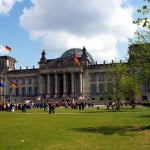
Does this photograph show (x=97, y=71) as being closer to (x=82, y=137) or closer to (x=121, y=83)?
(x=121, y=83)

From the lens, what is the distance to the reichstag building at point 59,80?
453 ft

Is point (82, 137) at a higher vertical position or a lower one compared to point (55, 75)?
lower

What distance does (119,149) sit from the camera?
688 inches

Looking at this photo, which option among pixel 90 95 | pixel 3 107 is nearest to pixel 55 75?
pixel 90 95

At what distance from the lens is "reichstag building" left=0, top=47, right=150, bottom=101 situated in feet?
453

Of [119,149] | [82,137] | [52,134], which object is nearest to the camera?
[119,149]

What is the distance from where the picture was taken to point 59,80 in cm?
14412

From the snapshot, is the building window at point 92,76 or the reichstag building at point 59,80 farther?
the building window at point 92,76

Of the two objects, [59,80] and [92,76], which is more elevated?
→ [92,76]

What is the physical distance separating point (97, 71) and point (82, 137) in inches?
4606

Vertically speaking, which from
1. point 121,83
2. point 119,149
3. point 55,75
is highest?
point 55,75

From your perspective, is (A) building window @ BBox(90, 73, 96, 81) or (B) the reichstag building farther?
(A) building window @ BBox(90, 73, 96, 81)

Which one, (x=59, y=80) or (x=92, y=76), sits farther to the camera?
(x=59, y=80)

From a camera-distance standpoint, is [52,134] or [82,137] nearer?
[82,137]
